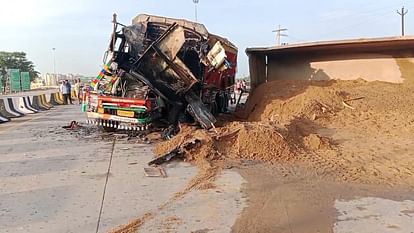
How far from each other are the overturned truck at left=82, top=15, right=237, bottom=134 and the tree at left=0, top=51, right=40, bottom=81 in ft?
252

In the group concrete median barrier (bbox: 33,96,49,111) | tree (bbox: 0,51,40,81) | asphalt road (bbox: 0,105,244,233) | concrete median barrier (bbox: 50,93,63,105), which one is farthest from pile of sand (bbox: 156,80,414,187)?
tree (bbox: 0,51,40,81)

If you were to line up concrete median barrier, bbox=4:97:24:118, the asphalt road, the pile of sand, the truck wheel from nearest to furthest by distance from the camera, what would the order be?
1. the asphalt road
2. the pile of sand
3. the truck wheel
4. concrete median barrier, bbox=4:97:24:118

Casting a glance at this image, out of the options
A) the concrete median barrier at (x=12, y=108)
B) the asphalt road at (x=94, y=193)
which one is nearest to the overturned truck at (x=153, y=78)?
the asphalt road at (x=94, y=193)

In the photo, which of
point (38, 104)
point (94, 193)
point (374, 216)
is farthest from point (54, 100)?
point (374, 216)

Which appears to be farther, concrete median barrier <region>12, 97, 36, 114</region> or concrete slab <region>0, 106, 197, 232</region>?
concrete median barrier <region>12, 97, 36, 114</region>

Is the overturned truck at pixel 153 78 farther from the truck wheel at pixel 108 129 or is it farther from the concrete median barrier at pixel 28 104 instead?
the concrete median barrier at pixel 28 104

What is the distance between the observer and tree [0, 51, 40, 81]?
8175 cm

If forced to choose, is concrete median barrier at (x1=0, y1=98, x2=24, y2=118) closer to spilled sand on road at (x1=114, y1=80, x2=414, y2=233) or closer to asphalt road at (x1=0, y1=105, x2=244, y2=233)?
asphalt road at (x1=0, y1=105, x2=244, y2=233)

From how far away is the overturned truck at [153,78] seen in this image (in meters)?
11.0

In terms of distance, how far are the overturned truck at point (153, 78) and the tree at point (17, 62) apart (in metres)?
76.7

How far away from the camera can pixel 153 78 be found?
11.4 meters

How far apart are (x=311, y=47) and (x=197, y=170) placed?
30.4 ft

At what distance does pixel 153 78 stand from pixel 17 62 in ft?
265

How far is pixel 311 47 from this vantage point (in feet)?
49.8
